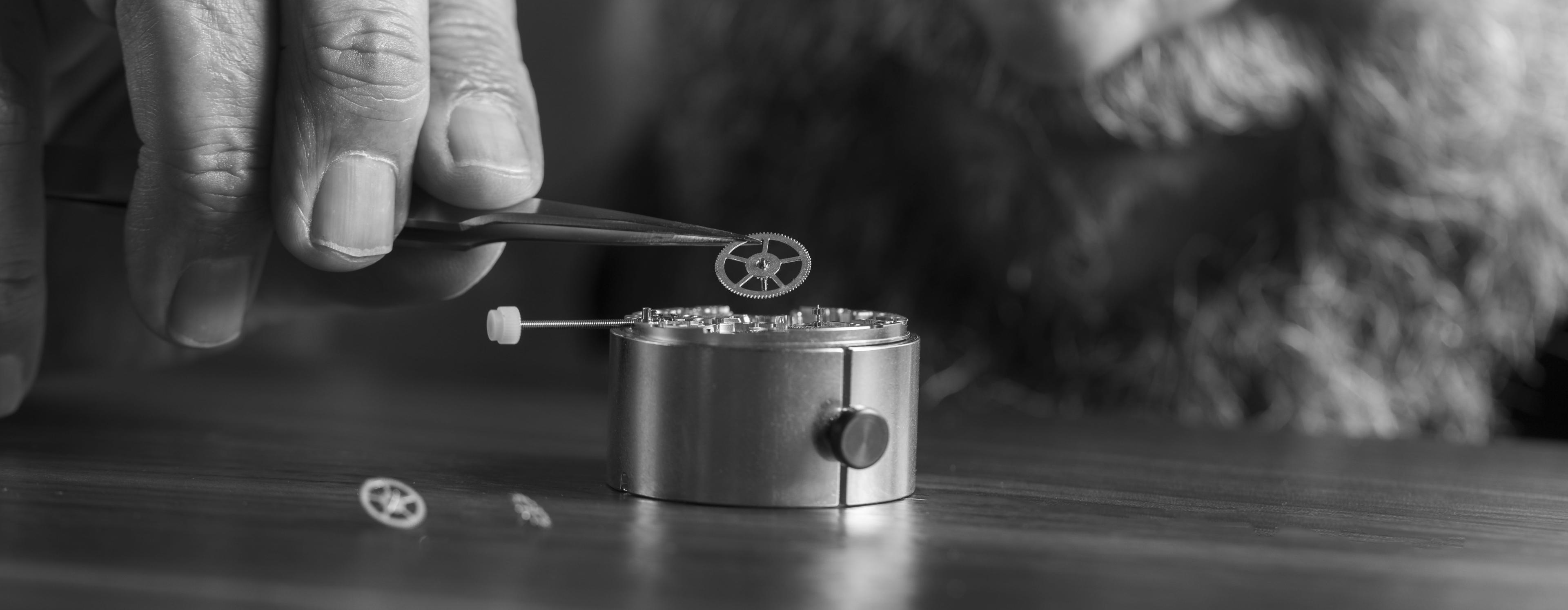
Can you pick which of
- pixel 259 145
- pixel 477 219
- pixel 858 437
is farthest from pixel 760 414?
pixel 259 145

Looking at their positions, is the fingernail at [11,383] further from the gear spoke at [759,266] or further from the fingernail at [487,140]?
the gear spoke at [759,266]

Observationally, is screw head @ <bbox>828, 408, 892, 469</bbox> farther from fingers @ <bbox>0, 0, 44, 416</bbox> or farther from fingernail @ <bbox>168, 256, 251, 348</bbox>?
fingers @ <bbox>0, 0, 44, 416</bbox>

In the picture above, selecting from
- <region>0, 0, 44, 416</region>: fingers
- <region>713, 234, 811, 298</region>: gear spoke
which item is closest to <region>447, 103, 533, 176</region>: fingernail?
<region>713, 234, 811, 298</region>: gear spoke

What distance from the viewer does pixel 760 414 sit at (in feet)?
1.62

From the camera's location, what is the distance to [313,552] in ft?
1.35

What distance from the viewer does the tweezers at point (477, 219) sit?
0.55 metres

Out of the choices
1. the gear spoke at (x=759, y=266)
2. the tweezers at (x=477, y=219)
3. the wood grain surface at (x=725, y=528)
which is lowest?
the wood grain surface at (x=725, y=528)

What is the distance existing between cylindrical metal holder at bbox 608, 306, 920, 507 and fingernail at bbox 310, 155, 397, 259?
0.15 metres

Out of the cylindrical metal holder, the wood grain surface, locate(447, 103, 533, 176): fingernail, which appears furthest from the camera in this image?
locate(447, 103, 533, 176): fingernail

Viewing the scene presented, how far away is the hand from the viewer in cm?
59

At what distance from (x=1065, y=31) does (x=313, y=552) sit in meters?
0.69

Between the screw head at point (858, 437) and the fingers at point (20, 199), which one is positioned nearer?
the screw head at point (858, 437)

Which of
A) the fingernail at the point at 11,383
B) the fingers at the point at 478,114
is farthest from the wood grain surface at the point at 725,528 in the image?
the fingers at the point at 478,114

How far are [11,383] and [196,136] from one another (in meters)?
0.21
